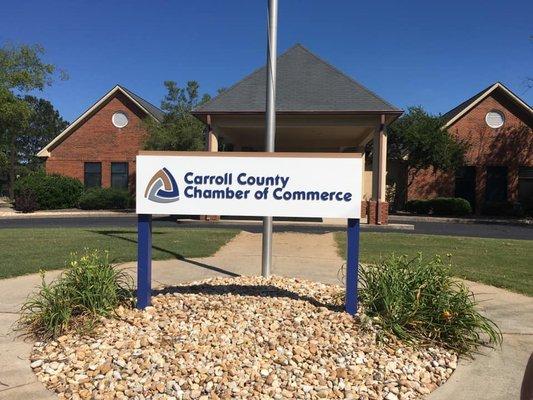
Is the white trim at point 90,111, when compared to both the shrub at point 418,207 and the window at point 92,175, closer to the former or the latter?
the window at point 92,175

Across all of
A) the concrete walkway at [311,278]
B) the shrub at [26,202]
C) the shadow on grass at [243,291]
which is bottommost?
the concrete walkway at [311,278]

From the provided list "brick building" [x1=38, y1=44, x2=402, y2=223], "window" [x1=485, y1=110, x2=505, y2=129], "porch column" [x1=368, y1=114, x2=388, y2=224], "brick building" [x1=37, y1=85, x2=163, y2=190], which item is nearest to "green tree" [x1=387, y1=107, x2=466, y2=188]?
"window" [x1=485, y1=110, x2=505, y2=129]

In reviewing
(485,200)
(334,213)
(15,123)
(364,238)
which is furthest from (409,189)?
(334,213)

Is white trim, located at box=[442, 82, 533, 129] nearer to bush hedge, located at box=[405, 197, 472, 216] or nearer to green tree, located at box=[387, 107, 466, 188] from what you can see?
green tree, located at box=[387, 107, 466, 188]

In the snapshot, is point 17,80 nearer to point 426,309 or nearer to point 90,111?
point 90,111

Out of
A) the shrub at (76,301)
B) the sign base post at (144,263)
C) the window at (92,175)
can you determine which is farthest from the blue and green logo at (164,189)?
Answer: the window at (92,175)

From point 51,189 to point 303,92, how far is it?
17774 mm

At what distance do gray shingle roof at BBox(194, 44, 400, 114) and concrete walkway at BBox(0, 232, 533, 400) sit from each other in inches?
305

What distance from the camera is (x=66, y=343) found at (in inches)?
171

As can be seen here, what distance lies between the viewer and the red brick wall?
33.0 m

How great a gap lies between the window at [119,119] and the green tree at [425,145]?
18.5 metres

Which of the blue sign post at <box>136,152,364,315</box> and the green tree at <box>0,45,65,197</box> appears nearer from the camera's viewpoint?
the blue sign post at <box>136,152,364,315</box>

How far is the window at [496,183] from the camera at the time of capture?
31.5 m

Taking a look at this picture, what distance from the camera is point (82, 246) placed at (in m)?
10.7
